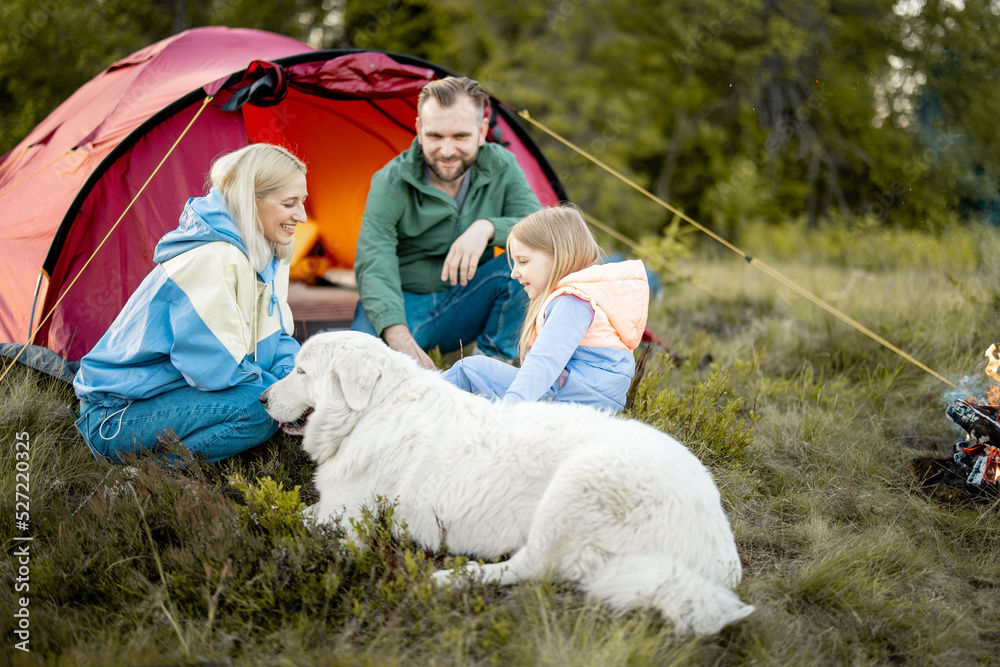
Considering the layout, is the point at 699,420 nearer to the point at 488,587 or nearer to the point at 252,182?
the point at 488,587

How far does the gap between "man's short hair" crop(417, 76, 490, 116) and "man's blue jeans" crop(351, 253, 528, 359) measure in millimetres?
1031

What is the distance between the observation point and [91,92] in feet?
19.0

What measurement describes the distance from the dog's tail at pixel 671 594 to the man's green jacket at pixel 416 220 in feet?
7.35

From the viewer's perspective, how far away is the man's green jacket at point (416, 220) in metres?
4.26

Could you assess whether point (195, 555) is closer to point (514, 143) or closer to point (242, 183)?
point (242, 183)

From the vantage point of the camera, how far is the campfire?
353 cm

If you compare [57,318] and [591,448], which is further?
[57,318]

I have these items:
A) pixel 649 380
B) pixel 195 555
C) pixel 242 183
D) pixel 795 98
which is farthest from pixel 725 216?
pixel 195 555

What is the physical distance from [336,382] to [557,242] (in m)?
1.27

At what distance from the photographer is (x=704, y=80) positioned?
47.5 feet

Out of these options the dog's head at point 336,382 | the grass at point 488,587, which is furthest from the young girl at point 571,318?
the grass at point 488,587

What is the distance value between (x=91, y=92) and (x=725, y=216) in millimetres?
10364

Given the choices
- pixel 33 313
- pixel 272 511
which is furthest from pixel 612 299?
pixel 33 313

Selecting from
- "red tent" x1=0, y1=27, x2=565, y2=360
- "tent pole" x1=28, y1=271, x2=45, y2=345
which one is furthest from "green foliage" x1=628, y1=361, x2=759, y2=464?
"tent pole" x1=28, y1=271, x2=45, y2=345
